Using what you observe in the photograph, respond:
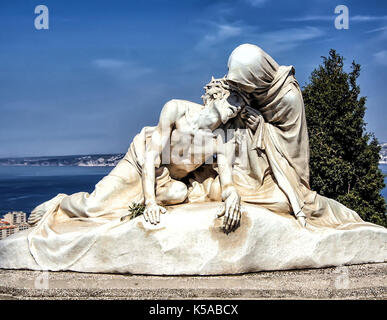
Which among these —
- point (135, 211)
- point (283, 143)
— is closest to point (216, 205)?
point (135, 211)

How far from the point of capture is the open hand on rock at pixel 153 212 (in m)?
4.57

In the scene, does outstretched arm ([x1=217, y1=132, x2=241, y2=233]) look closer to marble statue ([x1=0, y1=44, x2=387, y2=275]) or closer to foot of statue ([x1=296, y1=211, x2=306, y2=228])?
marble statue ([x1=0, y1=44, x2=387, y2=275])

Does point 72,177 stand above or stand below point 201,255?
above

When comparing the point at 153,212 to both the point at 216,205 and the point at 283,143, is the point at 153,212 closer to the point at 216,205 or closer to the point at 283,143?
the point at 216,205

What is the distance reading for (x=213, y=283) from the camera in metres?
4.38

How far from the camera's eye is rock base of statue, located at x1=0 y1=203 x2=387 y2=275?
4.57 m

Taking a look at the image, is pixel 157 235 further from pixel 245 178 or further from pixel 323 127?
pixel 323 127

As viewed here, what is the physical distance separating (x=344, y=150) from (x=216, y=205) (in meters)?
7.06

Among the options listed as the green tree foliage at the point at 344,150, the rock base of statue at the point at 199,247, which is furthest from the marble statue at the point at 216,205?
the green tree foliage at the point at 344,150

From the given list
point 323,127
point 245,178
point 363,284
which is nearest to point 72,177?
point 323,127

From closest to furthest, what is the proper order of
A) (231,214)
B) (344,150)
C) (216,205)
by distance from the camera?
(231,214)
(216,205)
(344,150)

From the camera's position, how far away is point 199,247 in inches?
181

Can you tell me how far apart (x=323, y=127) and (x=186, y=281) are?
7421mm

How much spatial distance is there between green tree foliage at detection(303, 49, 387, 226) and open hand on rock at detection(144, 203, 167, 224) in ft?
21.9
